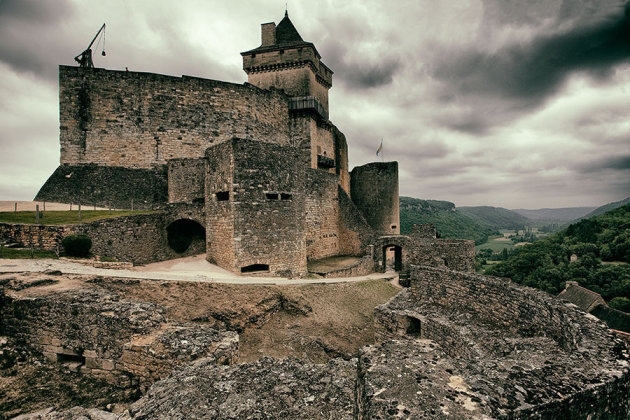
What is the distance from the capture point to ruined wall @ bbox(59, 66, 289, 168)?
17938 mm

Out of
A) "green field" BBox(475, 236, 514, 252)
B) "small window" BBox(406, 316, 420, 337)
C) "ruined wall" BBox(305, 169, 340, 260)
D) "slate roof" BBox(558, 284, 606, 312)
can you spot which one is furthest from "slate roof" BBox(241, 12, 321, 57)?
"green field" BBox(475, 236, 514, 252)

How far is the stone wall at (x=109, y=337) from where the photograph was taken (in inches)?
227

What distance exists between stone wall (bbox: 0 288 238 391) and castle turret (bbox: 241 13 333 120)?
72.3 feet

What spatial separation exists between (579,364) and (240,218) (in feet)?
39.1

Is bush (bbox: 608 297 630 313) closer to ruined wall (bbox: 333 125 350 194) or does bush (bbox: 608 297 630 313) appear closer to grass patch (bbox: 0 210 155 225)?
ruined wall (bbox: 333 125 350 194)

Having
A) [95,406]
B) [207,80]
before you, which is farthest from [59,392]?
[207,80]

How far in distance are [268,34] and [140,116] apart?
15539 mm

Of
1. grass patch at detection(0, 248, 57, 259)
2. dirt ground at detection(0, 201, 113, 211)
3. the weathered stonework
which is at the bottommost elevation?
the weathered stonework

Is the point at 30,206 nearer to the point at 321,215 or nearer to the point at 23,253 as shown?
the point at 23,253

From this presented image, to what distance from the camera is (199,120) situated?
67.7 feet

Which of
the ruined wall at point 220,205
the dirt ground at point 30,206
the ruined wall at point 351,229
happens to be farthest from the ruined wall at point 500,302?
the dirt ground at point 30,206

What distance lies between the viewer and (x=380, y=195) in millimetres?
24719

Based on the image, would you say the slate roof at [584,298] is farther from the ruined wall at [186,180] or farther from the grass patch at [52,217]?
the grass patch at [52,217]

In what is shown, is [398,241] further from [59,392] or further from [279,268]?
[59,392]
